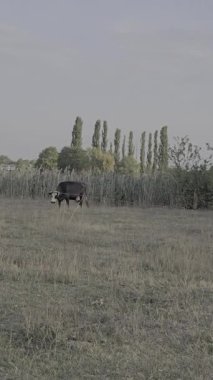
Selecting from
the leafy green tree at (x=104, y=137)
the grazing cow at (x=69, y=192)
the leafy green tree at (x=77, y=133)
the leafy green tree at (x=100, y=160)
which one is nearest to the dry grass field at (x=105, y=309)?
the grazing cow at (x=69, y=192)

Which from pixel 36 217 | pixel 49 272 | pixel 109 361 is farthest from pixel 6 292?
pixel 36 217

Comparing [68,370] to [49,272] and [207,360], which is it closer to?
[207,360]

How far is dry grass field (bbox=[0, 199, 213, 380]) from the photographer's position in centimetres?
432

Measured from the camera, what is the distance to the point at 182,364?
172 inches

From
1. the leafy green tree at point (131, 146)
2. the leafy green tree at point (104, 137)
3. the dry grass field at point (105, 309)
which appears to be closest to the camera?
the dry grass field at point (105, 309)

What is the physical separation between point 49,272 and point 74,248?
2.36 metres

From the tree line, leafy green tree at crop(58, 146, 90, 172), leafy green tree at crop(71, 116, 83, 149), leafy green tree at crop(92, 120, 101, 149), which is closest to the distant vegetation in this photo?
the tree line

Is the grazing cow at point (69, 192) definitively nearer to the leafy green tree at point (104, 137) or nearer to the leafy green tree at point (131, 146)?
the leafy green tree at point (104, 137)

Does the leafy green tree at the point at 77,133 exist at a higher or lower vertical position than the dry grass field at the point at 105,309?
higher

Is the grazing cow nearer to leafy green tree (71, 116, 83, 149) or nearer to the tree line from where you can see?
the tree line

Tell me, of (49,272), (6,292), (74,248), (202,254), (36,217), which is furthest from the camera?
(36,217)

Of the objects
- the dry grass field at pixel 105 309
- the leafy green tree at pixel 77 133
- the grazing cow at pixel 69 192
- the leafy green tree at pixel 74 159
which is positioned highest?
the leafy green tree at pixel 77 133

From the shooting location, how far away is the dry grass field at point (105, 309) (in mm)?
4316

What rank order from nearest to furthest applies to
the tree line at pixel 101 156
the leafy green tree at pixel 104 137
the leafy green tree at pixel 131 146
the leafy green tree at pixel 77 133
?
the tree line at pixel 101 156 < the leafy green tree at pixel 77 133 < the leafy green tree at pixel 104 137 < the leafy green tree at pixel 131 146
